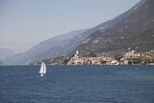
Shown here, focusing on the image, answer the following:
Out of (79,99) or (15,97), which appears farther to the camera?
(15,97)

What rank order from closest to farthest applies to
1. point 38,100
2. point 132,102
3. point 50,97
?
point 132,102, point 38,100, point 50,97

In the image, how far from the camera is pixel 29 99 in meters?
89.4

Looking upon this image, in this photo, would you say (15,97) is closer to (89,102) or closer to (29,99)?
(29,99)

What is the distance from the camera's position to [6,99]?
90.1 metres

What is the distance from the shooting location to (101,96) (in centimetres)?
9338

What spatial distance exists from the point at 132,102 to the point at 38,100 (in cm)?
2359

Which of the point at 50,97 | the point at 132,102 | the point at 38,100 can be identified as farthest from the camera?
the point at 50,97

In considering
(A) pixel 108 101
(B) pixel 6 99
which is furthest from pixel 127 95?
(B) pixel 6 99

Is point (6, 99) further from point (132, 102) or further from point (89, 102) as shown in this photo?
point (132, 102)

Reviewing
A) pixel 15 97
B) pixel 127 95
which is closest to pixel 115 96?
pixel 127 95

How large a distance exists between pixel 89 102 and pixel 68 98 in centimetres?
954

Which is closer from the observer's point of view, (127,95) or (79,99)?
(79,99)

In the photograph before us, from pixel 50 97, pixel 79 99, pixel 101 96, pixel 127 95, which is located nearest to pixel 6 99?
pixel 50 97

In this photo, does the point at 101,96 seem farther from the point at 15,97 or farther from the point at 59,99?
the point at 15,97
